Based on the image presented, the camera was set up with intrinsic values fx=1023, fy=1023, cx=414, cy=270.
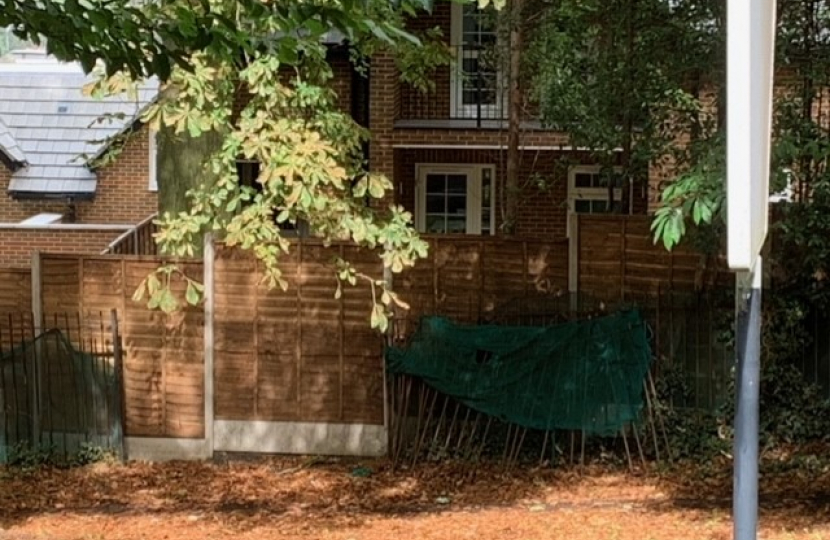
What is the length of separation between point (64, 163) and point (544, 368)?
1292 cm

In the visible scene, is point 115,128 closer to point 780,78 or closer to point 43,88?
point 43,88

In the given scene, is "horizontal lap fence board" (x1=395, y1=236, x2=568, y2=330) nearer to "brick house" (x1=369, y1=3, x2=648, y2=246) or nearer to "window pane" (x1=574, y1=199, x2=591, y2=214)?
"brick house" (x1=369, y1=3, x2=648, y2=246)

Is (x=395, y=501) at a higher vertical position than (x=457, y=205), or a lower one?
lower

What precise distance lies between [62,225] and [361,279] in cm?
857

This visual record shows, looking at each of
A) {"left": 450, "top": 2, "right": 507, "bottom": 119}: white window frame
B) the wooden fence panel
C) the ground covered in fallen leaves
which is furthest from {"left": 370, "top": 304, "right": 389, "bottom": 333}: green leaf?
{"left": 450, "top": 2, "right": 507, "bottom": 119}: white window frame

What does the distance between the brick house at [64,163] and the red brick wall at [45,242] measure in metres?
0.43

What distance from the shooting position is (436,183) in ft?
55.6

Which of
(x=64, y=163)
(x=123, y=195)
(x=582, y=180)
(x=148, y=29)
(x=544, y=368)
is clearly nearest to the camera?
(x=148, y=29)

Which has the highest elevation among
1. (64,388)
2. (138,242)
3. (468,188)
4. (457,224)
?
(468,188)

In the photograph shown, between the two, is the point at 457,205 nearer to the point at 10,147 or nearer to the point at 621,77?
the point at 621,77

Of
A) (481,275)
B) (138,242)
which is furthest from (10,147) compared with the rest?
(481,275)

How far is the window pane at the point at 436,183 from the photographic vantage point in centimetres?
1691

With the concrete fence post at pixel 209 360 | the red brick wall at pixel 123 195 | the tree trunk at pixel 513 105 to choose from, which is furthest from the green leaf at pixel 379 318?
the red brick wall at pixel 123 195

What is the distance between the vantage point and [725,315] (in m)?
9.72
